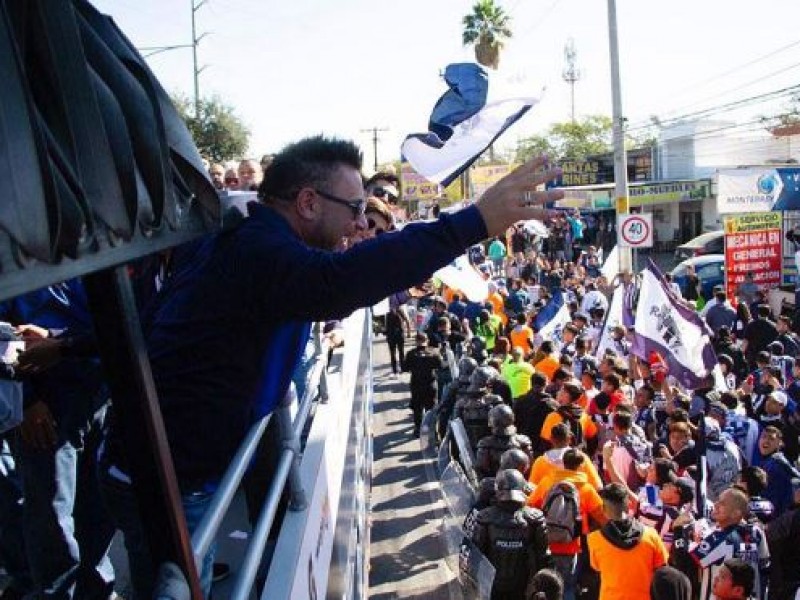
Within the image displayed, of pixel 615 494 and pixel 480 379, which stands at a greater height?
pixel 480 379

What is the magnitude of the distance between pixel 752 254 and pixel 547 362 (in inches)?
328

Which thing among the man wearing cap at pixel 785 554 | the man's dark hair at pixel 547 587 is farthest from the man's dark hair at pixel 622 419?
the man's dark hair at pixel 547 587

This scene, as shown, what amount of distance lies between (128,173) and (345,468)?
11.8ft

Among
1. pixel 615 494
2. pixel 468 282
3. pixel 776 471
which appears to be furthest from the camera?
pixel 776 471

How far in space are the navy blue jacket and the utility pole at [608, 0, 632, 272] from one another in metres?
16.1

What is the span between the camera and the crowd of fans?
5574 millimetres

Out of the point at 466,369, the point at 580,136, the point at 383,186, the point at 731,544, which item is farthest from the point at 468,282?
the point at 580,136

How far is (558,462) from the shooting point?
6.90 metres

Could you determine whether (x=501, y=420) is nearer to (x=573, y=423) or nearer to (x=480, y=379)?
(x=573, y=423)

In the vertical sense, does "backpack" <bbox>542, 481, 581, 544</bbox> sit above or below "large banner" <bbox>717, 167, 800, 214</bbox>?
below

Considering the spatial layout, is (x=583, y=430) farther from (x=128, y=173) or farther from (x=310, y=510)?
(x=128, y=173)

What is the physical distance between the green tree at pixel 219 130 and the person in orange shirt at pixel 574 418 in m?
22.1

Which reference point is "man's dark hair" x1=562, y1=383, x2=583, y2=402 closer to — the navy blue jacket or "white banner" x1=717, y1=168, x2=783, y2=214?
the navy blue jacket


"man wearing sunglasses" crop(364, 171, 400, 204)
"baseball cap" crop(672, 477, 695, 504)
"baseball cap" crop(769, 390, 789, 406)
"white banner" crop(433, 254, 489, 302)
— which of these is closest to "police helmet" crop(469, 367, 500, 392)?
"white banner" crop(433, 254, 489, 302)
